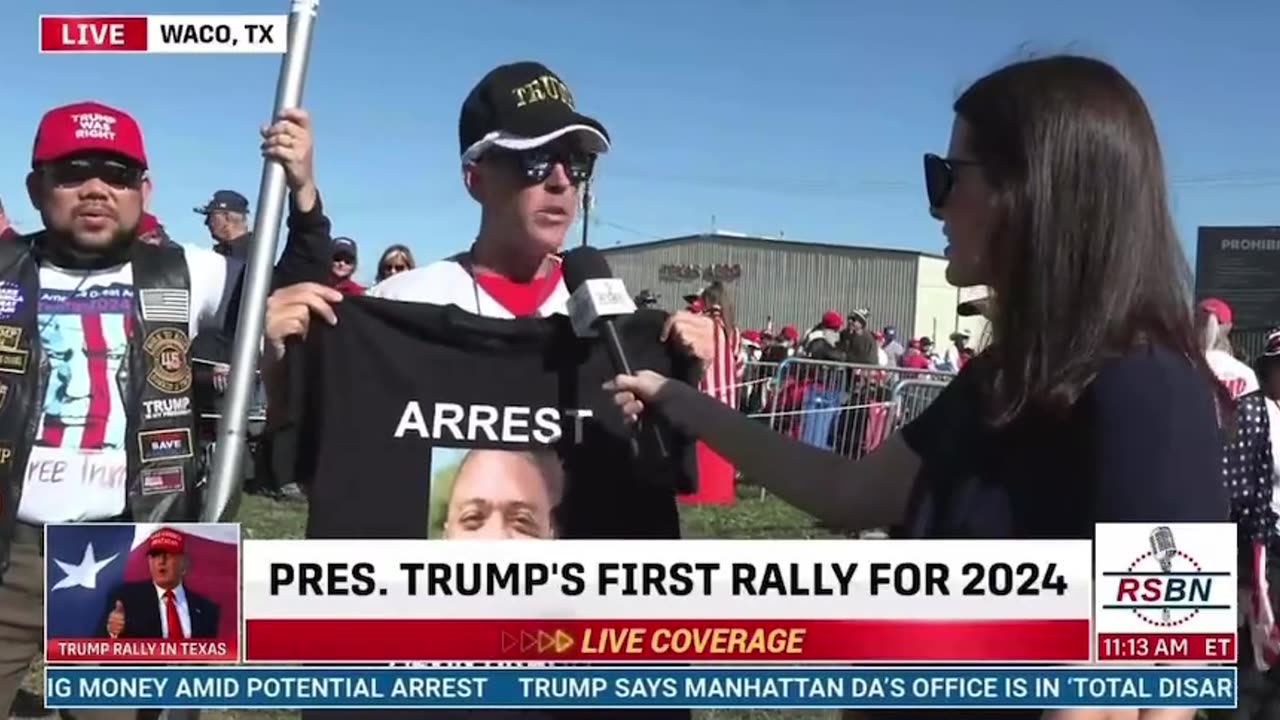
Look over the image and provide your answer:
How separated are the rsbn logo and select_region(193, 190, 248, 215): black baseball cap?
6.19 metres

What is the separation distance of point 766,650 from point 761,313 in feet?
159

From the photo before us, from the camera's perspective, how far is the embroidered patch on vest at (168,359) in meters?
3.20

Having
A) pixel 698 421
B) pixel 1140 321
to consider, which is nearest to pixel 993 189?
pixel 1140 321

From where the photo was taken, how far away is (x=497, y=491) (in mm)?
2791

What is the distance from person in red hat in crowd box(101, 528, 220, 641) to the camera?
9.05 feet

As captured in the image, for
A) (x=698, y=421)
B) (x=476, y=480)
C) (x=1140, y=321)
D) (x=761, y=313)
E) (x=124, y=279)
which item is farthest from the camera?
(x=761, y=313)

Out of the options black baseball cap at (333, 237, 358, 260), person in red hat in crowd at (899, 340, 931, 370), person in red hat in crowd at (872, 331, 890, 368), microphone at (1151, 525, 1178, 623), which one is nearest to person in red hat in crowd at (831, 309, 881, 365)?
person in red hat in crowd at (872, 331, 890, 368)

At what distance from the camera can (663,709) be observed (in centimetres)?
277

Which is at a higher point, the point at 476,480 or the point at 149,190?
the point at 149,190

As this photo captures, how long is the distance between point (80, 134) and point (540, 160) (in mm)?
1318

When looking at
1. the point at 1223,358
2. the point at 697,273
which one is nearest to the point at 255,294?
the point at 1223,358

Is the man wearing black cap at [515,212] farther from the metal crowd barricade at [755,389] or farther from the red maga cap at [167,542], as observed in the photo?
the metal crowd barricade at [755,389]

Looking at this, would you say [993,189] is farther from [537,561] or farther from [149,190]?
[149,190]

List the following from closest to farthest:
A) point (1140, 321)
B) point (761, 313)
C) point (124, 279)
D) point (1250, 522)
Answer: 1. point (1140, 321)
2. point (124, 279)
3. point (1250, 522)
4. point (761, 313)
